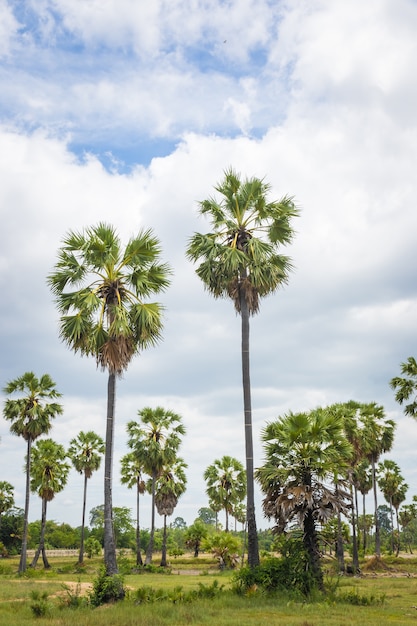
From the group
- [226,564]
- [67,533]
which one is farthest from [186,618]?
[67,533]

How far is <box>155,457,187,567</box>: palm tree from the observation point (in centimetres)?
5231

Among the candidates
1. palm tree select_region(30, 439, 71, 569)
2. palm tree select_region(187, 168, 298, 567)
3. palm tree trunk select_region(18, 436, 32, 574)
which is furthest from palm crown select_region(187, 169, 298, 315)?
palm tree select_region(30, 439, 71, 569)

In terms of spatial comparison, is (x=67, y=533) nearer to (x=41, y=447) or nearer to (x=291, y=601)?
(x=41, y=447)

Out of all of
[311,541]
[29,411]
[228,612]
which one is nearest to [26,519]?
[29,411]

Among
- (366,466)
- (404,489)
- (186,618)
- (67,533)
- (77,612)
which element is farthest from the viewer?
(67,533)

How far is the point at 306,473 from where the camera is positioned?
20641mm

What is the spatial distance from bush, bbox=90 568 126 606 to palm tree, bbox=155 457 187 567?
3320cm

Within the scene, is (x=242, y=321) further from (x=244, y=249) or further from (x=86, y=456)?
(x=86, y=456)

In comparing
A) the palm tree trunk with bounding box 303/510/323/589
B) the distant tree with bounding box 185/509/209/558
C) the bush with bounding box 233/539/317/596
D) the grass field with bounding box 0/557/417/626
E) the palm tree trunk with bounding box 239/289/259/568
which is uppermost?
the palm tree trunk with bounding box 239/289/259/568

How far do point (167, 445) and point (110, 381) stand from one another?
2803cm

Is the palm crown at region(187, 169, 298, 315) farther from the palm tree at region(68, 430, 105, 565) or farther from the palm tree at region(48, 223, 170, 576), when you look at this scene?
the palm tree at region(68, 430, 105, 565)

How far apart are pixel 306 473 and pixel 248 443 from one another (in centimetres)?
267

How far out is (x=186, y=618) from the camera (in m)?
15.8

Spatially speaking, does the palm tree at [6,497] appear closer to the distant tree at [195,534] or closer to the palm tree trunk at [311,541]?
the distant tree at [195,534]
